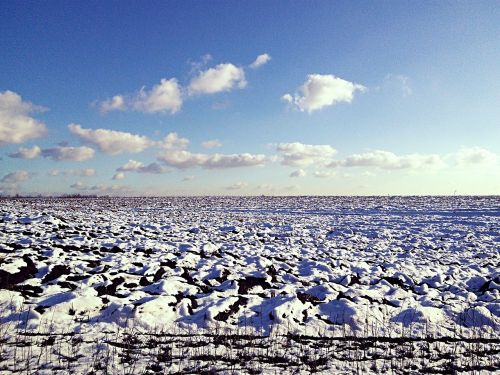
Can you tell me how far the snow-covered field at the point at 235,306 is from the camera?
557cm

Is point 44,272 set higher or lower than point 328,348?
higher

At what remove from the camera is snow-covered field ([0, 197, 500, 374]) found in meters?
5.57

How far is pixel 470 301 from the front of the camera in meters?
8.95

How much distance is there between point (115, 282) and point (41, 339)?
307cm

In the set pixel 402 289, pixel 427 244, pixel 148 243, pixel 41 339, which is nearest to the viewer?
pixel 41 339

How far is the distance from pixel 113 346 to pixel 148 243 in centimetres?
823

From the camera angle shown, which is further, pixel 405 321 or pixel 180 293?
pixel 180 293

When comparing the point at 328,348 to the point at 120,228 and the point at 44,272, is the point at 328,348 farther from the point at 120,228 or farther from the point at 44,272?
the point at 120,228

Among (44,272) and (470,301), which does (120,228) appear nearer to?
(44,272)

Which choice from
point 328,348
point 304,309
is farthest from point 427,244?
point 328,348

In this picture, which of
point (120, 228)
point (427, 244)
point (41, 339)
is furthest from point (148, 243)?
point (427, 244)

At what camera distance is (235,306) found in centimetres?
808

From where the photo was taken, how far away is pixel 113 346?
584 centimetres

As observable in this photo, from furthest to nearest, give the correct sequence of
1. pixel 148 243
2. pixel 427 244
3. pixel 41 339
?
pixel 427 244
pixel 148 243
pixel 41 339
